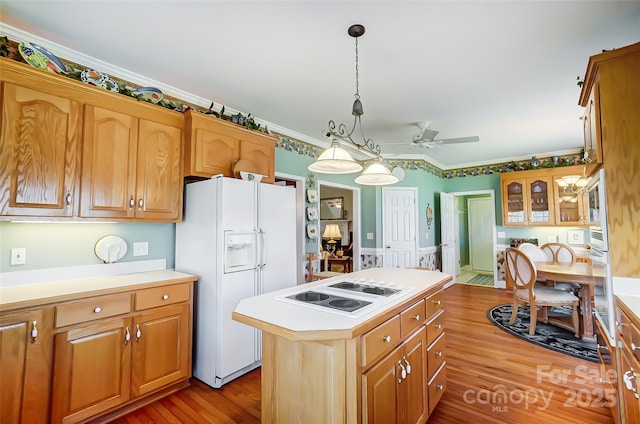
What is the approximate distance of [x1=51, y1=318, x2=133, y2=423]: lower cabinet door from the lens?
1.78 m

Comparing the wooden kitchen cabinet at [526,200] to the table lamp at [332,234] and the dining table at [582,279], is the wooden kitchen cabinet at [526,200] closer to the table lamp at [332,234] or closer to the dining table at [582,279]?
the dining table at [582,279]

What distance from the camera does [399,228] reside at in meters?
5.45

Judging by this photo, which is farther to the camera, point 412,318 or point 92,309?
point 92,309

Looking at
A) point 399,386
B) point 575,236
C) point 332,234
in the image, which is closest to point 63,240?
point 399,386

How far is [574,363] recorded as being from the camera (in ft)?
9.21

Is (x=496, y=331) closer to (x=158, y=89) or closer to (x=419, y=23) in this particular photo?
(x=419, y=23)

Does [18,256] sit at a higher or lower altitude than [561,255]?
higher

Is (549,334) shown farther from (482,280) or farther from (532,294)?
(482,280)

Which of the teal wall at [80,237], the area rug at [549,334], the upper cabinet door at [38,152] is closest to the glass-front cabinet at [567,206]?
the area rug at [549,334]

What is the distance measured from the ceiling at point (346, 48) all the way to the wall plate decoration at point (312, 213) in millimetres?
1342

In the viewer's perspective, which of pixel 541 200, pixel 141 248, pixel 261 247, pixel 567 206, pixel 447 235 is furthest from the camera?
pixel 447 235

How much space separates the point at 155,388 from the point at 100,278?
94cm

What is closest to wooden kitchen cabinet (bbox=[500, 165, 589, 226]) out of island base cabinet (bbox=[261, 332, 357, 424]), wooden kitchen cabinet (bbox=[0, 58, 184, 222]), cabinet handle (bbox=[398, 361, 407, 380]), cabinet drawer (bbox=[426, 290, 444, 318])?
cabinet drawer (bbox=[426, 290, 444, 318])

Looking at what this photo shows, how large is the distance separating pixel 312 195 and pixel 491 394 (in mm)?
A: 3003
